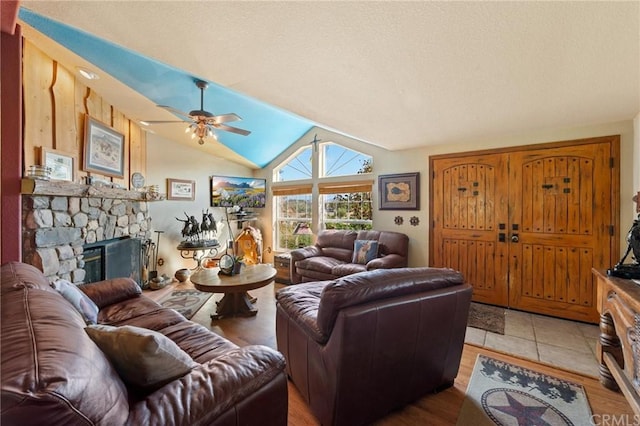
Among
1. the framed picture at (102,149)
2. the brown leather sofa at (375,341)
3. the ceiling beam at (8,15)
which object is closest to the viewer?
the brown leather sofa at (375,341)

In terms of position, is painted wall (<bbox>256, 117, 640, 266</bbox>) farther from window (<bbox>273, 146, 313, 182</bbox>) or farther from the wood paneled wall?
the wood paneled wall

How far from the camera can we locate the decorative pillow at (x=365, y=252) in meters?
4.09

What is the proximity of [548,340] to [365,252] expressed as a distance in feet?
7.37

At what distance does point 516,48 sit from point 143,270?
17.5 ft

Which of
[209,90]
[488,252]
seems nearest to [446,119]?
[488,252]

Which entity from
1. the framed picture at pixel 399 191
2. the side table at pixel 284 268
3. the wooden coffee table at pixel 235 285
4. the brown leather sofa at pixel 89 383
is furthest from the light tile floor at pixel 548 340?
the side table at pixel 284 268

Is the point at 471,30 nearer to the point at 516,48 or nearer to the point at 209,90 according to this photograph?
the point at 516,48

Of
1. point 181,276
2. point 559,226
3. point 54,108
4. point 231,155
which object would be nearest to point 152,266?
point 181,276

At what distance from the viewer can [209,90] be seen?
3.40 meters

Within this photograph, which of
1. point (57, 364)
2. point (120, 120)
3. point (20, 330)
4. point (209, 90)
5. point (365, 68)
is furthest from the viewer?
point (120, 120)

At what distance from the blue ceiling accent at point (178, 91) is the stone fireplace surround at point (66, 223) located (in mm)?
1306

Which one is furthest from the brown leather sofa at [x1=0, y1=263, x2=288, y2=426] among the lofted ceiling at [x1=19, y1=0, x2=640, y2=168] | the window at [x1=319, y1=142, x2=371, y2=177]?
the window at [x1=319, y1=142, x2=371, y2=177]

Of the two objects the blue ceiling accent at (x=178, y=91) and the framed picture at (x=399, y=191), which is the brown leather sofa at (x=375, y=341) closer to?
the blue ceiling accent at (x=178, y=91)

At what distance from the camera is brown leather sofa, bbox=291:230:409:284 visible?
3.85m
